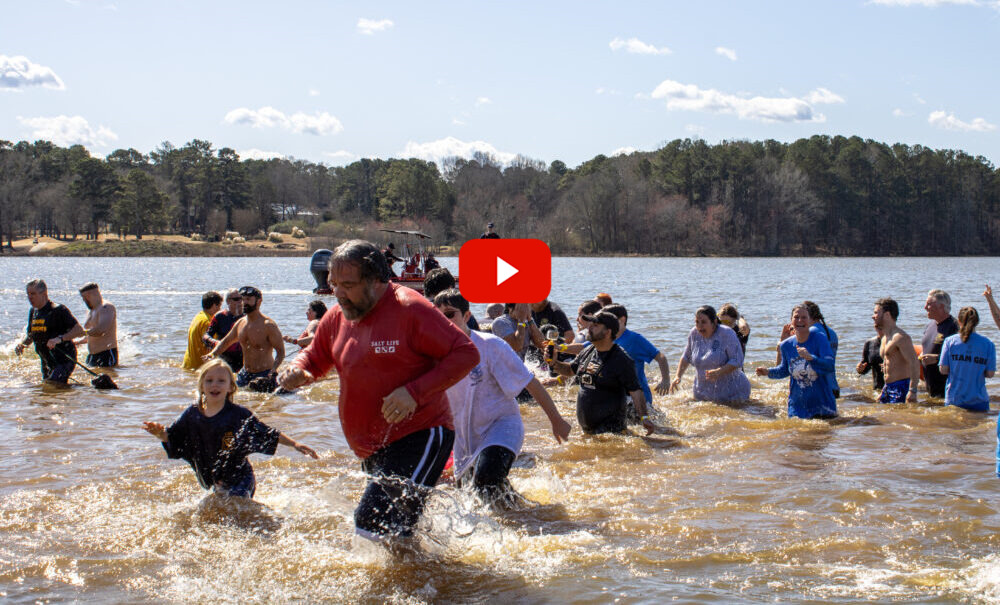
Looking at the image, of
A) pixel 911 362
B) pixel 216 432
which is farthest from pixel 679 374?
pixel 216 432

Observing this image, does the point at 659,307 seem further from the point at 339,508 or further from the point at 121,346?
the point at 339,508

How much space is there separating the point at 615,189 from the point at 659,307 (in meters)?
73.3

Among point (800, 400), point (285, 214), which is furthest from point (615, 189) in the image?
point (800, 400)

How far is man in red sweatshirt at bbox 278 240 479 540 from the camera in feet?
13.5

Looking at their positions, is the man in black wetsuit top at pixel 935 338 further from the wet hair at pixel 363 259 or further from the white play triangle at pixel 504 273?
the wet hair at pixel 363 259

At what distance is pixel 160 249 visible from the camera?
98.5 meters

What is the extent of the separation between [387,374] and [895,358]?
805 centimetres

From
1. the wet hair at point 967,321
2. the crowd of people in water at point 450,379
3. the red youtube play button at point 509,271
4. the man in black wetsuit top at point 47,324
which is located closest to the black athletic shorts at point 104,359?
the man in black wetsuit top at point 47,324

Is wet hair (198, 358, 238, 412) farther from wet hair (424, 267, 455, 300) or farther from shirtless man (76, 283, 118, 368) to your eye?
shirtless man (76, 283, 118, 368)

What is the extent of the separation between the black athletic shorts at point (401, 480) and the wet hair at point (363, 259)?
83cm

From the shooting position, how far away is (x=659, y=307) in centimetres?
2994

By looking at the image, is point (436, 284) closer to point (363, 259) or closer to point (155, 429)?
point (363, 259)

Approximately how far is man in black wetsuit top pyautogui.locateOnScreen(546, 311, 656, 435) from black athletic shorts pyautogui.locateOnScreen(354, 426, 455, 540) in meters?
3.48

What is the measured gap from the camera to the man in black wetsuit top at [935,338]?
10289 mm
